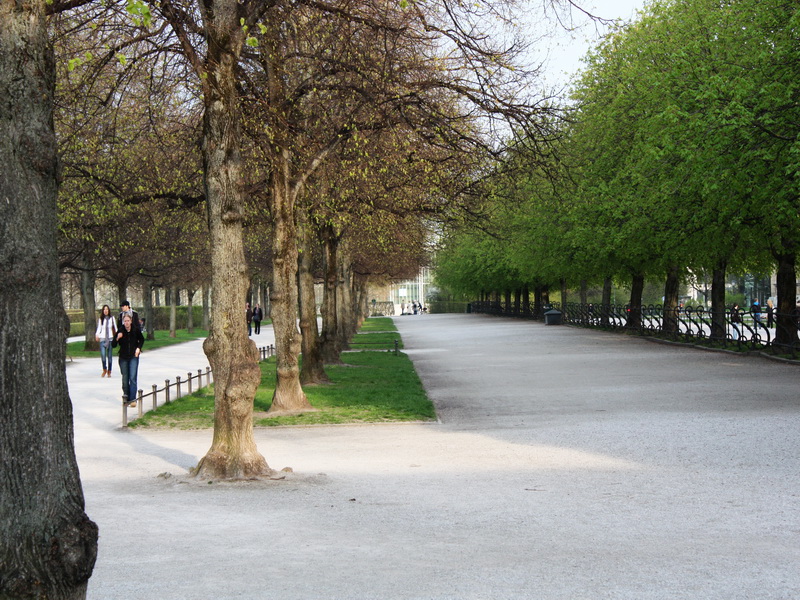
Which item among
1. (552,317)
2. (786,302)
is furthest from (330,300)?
(552,317)

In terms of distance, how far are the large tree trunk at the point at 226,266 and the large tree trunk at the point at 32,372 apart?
6005 mm

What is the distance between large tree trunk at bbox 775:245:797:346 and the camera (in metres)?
25.5

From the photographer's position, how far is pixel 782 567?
6242mm

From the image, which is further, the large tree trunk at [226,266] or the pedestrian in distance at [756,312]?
the pedestrian in distance at [756,312]

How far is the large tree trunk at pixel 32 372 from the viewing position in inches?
174

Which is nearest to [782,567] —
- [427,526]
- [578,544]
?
[578,544]

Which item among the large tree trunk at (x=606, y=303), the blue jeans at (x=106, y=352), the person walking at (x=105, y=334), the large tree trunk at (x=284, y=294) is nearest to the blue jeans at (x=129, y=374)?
the large tree trunk at (x=284, y=294)

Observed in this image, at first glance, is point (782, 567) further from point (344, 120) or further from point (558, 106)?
point (344, 120)

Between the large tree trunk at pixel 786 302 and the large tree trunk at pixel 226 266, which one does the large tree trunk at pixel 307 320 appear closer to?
the large tree trunk at pixel 226 266

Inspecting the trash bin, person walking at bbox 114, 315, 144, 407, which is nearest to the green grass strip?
the trash bin

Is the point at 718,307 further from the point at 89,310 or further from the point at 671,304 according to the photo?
the point at 89,310

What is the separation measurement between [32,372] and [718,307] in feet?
100

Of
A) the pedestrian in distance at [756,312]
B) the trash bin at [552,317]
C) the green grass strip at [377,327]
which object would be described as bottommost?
the green grass strip at [377,327]

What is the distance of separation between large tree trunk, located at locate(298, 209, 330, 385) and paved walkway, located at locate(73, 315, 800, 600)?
545 cm
